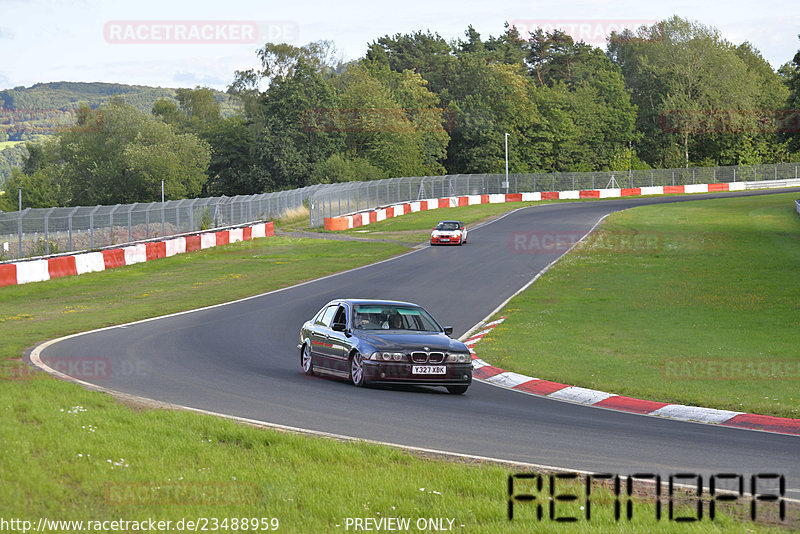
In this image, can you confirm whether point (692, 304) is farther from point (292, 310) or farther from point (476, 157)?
point (476, 157)

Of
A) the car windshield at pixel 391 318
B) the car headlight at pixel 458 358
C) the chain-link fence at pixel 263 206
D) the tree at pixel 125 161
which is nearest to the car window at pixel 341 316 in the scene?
the car windshield at pixel 391 318

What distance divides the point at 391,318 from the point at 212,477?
7.95 metres

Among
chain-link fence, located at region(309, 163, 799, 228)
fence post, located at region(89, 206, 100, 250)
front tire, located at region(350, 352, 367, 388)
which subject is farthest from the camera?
chain-link fence, located at region(309, 163, 799, 228)

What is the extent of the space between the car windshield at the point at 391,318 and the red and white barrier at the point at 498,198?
1663 inches

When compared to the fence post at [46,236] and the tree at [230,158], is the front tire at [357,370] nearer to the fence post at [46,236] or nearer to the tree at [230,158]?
the fence post at [46,236]

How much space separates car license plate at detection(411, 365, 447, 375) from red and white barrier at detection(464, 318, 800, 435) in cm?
144

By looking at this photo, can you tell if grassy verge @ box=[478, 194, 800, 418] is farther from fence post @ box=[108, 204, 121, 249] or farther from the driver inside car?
fence post @ box=[108, 204, 121, 249]

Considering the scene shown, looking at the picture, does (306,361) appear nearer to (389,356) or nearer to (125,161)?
(389,356)

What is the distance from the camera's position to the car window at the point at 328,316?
15227mm

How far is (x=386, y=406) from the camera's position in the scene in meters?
11.8

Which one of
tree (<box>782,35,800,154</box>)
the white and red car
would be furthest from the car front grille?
tree (<box>782,35,800,154</box>)

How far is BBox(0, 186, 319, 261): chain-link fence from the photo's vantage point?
1282 inches

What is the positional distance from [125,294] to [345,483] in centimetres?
2292

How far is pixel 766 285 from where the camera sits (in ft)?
84.4
